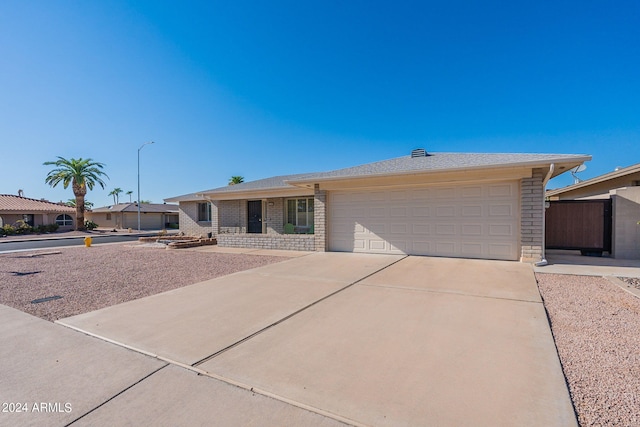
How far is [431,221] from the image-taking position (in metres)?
9.75

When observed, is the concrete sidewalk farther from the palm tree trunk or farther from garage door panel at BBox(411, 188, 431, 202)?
the palm tree trunk

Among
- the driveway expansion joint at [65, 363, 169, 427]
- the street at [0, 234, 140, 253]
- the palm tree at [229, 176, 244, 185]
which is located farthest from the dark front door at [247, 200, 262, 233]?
the palm tree at [229, 176, 244, 185]

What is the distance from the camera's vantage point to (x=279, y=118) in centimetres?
1736

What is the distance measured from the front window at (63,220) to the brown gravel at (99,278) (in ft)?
102

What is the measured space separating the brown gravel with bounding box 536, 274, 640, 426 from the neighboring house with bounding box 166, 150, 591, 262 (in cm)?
309

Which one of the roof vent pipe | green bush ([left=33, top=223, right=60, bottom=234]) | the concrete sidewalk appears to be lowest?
green bush ([left=33, top=223, right=60, bottom=234])

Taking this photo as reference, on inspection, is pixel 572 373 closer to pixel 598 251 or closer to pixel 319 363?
pixel 319 363

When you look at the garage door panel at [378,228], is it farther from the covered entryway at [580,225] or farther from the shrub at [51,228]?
the shrub at [51,228]

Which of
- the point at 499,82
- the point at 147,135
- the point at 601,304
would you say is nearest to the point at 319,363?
the point at 601,304

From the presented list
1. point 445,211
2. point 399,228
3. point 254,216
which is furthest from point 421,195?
point 254,216

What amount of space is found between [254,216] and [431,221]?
1118cm

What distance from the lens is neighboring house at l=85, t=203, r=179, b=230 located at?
38.8m

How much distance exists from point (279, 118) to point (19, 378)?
16.4 metres

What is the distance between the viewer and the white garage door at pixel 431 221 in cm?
873
